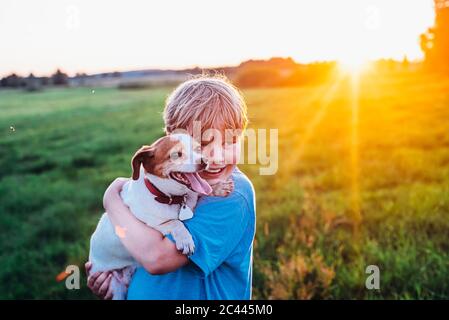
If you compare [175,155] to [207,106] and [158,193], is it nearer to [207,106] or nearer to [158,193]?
[158,193]

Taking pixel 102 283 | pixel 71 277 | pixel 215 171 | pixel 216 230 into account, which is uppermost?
pixel 215 171

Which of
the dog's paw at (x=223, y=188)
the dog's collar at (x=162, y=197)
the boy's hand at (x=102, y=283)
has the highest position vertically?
the dog's paw at (x=223, y=188)

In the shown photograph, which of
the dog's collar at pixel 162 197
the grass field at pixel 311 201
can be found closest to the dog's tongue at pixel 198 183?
the dog's collar at pixel 162 197

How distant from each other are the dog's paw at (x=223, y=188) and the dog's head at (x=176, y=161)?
27mm

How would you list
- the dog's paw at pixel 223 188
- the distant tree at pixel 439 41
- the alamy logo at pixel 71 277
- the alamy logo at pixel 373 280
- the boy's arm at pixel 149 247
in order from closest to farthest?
the boy's arm at pixel 149 247
the dog's paw at pixel 223 188
the alamy logo at pixel 373 280
the alamy logo at pixel 71 277
the distant tree at pixel 439 41

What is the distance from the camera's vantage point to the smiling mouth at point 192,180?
86.1 inches

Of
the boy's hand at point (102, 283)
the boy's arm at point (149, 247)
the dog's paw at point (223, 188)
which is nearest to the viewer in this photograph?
the boy's arm at point (149, 247)

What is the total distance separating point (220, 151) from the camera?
2107mm

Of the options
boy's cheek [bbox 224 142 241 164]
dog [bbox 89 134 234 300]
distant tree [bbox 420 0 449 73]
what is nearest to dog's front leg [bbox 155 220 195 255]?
dog [bbox 89 134 234 300]

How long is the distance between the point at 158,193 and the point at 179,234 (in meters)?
0.30

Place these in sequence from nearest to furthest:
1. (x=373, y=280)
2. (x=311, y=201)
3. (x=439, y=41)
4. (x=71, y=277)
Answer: (x=373, y=280) < (x=71, y=277) < (x=311, y=201) < (x=439, y=41)

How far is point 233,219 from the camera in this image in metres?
2.07

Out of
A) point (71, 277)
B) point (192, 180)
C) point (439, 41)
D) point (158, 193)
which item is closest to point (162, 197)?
point (158, 193)

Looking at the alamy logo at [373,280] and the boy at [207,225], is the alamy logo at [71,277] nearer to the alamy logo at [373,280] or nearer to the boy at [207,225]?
the boy at [207,225]
